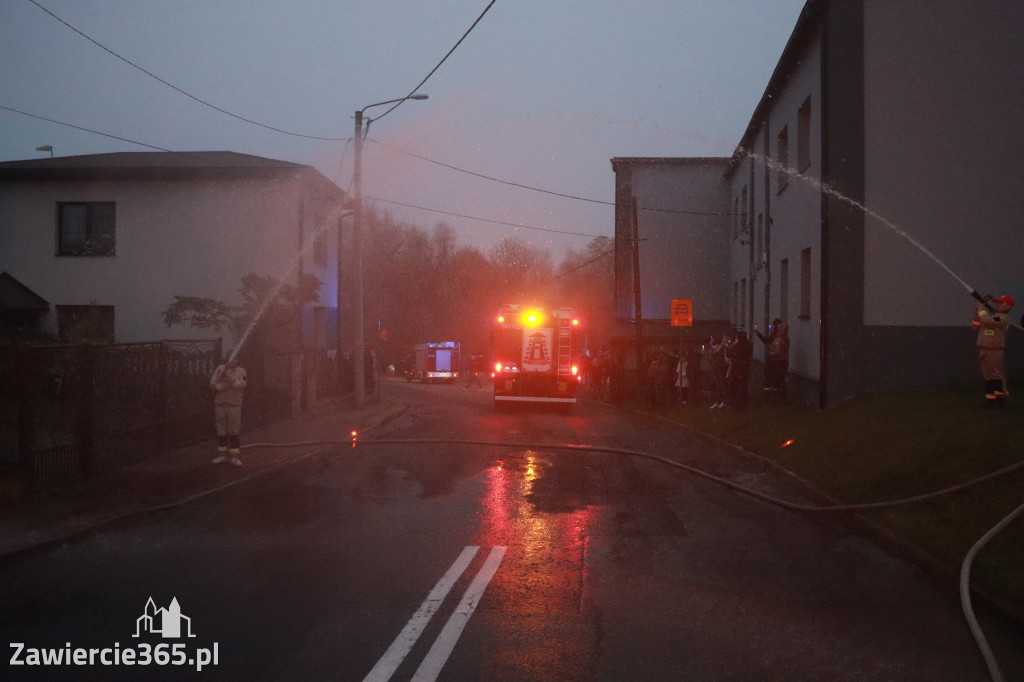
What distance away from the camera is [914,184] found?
15070mm

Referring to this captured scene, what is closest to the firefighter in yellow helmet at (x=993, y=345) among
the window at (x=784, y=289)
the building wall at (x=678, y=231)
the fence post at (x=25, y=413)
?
the window at (x=784, y=289)

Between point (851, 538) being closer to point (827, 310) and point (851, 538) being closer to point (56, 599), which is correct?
point (56, 599)

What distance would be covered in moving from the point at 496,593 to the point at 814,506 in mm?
4860

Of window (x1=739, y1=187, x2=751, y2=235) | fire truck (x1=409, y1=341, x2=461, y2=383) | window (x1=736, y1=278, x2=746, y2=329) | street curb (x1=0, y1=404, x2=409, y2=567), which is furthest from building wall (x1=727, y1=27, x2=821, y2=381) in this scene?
fire truck (x1=409, y1=341, x2=461, y2=383)

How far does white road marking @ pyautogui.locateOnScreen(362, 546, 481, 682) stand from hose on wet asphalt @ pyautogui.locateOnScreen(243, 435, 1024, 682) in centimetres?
312

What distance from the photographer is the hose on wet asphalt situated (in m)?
5.03

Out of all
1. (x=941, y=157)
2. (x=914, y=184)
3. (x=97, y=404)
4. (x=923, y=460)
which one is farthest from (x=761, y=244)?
(x=97, y=404)

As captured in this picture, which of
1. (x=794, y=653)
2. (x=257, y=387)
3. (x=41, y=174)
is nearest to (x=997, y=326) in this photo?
(x=794, y=653)

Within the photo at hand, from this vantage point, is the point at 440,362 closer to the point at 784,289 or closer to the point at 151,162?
the point at 151,162

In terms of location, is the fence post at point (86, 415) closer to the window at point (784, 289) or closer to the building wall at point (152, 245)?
the window at point (784, 289)

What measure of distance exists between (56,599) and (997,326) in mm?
10860

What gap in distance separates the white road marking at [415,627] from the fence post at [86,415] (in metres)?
5.82

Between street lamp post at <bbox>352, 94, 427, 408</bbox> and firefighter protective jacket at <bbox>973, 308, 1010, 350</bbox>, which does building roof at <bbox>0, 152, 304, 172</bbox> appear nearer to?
street lamp post at <bbox>352, 94, 427, 408</bbox>

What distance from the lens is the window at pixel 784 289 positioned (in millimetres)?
20577
